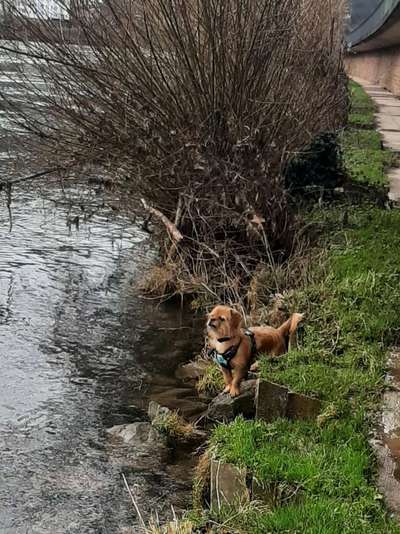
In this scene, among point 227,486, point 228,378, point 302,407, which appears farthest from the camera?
→ point 228,378

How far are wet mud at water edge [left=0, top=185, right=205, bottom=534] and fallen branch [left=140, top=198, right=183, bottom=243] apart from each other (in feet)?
3.14

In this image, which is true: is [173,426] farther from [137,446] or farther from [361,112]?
[361,112]

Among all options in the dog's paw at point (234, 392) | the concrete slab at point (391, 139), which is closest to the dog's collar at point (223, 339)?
the dog's paw at point (234, 392)

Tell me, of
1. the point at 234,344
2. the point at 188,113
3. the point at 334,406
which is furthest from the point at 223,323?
the point at 188,113

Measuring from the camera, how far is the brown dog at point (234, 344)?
22.7ft

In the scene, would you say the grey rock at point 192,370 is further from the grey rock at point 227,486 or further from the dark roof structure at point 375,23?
the dark roof structure at point 375,23

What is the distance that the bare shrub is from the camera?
987cm

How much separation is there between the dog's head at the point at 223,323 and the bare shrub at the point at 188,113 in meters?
2.52

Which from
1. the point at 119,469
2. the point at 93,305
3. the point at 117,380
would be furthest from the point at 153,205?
the point at 119,469

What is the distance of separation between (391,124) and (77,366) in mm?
16503

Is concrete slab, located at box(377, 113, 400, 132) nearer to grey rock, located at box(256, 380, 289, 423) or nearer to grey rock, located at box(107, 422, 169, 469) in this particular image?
grey rock, located at box(107, 422, 169, 469)

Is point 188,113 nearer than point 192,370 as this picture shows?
No

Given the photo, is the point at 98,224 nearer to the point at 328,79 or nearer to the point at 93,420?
the point at 328,79

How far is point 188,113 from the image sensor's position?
1023 cm
